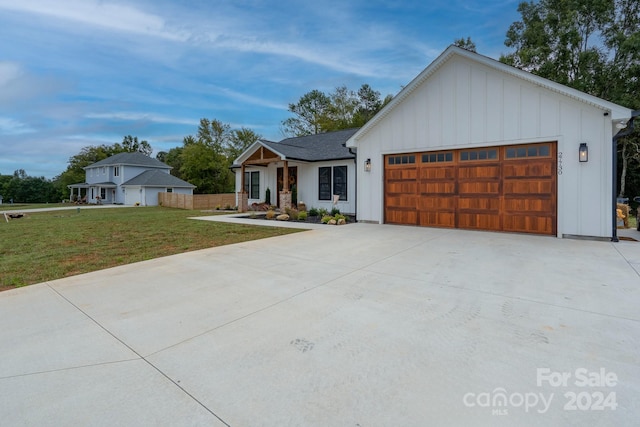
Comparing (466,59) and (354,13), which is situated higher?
(354,13)

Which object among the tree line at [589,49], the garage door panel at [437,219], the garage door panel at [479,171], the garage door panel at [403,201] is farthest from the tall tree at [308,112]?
the garage door panel at [479,171]

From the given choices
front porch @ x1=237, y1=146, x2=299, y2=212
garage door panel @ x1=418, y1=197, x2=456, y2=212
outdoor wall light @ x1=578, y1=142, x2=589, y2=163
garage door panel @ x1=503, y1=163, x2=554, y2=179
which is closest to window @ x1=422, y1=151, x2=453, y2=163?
garage door panel @ x1=418, y1=197, x2=456, y2=212

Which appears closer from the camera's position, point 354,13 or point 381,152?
point 381,152

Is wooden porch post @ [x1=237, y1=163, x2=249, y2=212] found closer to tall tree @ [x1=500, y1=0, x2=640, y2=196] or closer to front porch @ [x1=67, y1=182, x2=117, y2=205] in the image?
tall tree @ [x1=500, y1=0, x2=640, y2=196]

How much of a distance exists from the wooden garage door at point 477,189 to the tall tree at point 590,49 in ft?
46.1

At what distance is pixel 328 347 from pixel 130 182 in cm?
3651

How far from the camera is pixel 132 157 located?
36.2 m

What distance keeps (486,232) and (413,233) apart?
6.73 feet

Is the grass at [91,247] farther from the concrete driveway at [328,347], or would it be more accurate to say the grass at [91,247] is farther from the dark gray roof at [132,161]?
the dark gray roof at [132,161]

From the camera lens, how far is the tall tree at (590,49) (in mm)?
17297

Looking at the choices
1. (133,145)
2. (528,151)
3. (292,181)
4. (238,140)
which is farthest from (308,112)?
(133,145)

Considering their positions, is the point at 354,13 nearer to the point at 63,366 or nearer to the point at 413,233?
the point at 413,233

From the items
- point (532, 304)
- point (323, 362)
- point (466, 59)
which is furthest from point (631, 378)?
point (466, 59)

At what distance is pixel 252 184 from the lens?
18.6 m
